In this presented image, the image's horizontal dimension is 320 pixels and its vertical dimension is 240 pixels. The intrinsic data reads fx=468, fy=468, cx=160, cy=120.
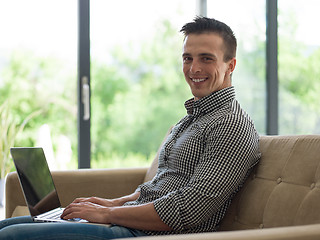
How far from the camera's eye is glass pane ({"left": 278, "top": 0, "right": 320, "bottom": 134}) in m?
4.07

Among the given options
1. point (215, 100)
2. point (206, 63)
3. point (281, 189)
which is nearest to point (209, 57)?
point (206, 63)

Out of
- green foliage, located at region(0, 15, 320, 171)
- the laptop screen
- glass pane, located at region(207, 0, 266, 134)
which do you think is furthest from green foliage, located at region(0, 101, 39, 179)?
the laptop screen

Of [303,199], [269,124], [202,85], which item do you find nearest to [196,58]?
[202,85]

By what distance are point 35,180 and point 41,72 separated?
418cm

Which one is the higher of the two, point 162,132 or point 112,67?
point 112,67

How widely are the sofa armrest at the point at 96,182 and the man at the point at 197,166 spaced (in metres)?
0.39

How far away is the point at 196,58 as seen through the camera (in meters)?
1.73

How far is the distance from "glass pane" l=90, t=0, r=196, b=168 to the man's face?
471 cm

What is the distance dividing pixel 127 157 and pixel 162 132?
627mm

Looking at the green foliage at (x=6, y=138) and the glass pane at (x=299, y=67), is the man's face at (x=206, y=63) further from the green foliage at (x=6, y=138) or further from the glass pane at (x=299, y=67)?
the green foliage at (x=6, y=138)

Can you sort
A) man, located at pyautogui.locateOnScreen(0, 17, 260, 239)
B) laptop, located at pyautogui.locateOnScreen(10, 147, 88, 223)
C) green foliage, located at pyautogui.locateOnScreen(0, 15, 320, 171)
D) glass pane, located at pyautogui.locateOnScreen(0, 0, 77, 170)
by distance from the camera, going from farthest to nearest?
glass pane, located at pyautogui.locateOnScreen(0, 0, 77, 170) < green foliage, located at pyautogui.locateOnScreen(0, 15, 320, 171) < laptop, located at pyautogui.locateOnScreen(10, 147, 88, 223) < man, located at pyautogui.locateOnScreen(0, 17, 260, 239)

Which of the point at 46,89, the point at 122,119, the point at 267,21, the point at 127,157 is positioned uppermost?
the point at 267,21

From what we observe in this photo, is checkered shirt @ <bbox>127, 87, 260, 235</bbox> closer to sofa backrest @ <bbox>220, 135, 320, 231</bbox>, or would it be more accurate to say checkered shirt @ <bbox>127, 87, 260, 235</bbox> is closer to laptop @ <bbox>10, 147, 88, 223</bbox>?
sofa backrest @ <bbox>220, 135, 320, 231</bbox>

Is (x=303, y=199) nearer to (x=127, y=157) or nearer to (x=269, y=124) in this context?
(x=269, y=124)
